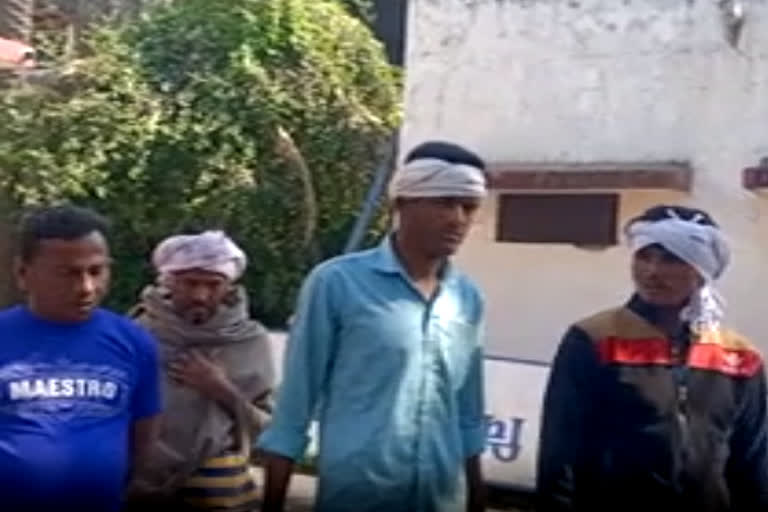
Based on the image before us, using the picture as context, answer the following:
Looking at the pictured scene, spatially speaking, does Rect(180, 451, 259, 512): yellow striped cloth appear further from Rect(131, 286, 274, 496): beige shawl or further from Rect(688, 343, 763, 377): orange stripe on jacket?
Rect(688, 343, 763, 377): orange stripe on jacket

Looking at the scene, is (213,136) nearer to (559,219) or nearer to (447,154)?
(559,219)

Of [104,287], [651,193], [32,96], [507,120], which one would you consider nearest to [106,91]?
[32,96]

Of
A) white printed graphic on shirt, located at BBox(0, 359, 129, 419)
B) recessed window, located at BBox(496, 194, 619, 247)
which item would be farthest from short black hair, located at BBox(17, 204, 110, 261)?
recessed window, located at BBox(496, 194, 619, 247)

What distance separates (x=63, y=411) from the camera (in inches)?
165

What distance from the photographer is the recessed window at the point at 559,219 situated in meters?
10.8

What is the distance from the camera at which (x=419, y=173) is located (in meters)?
4.27

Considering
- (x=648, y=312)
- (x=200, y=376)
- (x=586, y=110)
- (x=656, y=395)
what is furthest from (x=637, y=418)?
(x=586, y=110)

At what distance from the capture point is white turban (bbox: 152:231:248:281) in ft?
16.0

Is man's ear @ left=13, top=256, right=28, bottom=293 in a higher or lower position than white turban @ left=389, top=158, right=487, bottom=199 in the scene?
lower

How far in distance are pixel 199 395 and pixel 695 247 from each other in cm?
139

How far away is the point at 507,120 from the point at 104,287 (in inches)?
279

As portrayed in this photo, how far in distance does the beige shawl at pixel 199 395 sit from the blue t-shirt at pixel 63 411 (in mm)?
437

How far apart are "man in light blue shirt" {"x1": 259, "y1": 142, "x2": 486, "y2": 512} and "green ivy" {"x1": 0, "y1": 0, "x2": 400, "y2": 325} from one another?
27.2ft

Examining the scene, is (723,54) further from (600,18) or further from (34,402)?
(34,402)
